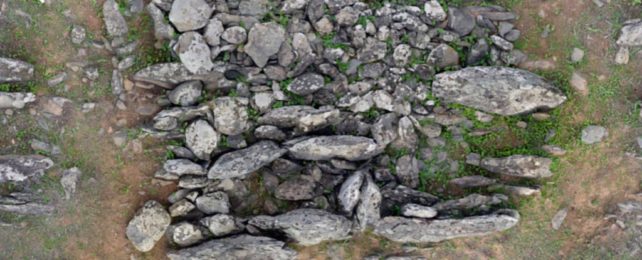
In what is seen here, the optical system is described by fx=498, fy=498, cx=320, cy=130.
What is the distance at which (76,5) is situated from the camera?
11.3 m

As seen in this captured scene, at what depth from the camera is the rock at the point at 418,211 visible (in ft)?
36.5

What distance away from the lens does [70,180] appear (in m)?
11.3

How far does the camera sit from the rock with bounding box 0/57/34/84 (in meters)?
11.0

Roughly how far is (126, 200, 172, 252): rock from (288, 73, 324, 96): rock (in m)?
4.09

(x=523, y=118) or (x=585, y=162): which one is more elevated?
(x=523, y=118)

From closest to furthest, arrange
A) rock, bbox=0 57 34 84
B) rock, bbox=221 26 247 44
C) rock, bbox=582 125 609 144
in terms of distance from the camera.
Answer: rock, bbox=221 26 247 44, rock, bbox=0 57 34 84, rock, bbox=582 125 609 144

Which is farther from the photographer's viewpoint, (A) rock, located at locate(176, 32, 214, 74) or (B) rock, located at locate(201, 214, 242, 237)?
(B) rock, located at locate(201, 214, 242, 237)

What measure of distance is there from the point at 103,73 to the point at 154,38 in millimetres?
1418

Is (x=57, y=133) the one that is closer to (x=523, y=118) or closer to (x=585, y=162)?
(x=523, y=118)

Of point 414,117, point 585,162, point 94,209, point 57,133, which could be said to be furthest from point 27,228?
point 585,162

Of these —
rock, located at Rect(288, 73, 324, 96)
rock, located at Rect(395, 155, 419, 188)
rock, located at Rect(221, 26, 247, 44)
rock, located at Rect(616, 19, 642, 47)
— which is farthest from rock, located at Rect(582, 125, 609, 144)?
rock, located at Rect(221, 26, 247, 44)

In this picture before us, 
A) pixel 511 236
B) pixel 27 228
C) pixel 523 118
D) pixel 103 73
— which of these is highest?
pixel 103 73

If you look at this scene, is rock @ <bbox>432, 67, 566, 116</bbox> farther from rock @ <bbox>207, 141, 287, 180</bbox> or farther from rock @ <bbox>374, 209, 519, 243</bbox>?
rock @ <bbox>207, 141, 287, 180</bbox>

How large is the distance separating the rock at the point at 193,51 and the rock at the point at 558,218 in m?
8.76
